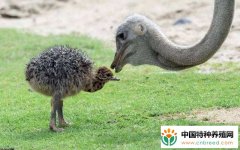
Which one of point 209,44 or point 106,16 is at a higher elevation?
point 106,16

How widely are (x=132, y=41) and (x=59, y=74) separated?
89 centimetres

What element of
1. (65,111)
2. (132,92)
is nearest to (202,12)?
(132,92)

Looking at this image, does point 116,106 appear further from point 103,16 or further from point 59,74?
point 103,16

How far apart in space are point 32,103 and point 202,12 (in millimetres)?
7109

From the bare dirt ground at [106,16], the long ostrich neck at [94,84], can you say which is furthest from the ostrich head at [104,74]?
the bare dirt ground at [106,16]

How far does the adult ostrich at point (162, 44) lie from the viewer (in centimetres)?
888

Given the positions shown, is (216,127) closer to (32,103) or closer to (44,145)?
(44,145)

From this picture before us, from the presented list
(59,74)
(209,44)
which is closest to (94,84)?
(59,74)

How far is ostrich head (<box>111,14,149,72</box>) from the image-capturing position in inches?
368

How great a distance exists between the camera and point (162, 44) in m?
9.16

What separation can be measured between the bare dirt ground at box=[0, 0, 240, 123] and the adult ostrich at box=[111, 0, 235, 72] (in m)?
5.56

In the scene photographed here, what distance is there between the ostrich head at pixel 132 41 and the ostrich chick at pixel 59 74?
425mm

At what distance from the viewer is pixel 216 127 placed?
29.3 ft

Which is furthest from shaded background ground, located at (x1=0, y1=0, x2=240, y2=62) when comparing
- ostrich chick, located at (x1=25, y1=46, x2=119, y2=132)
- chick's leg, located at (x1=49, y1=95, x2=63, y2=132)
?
chick's leg, located at (x1=49, y1=95, x2=63, y2=132)
